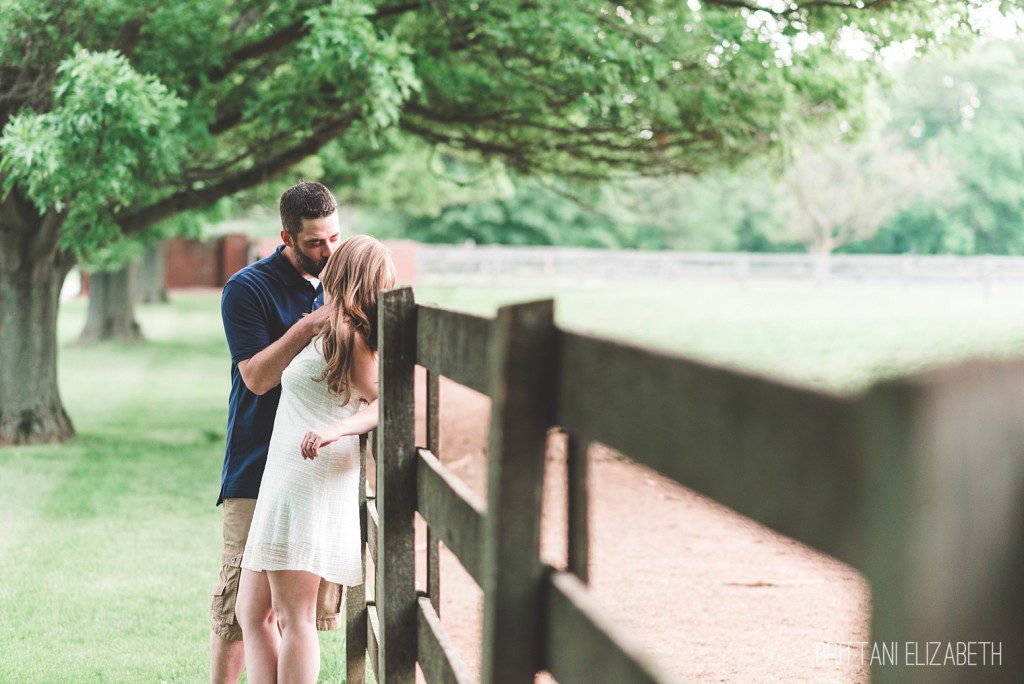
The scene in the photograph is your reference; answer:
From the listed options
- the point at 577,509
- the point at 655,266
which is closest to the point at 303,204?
the point at 577,509

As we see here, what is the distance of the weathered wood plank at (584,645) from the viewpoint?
135 cm

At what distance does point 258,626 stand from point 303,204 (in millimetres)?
1360

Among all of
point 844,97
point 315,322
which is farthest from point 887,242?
point 315,322

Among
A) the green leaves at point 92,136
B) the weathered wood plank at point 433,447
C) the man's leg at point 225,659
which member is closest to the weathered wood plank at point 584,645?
the weathered wood plank at point 433,447

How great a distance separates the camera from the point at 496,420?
5.66ft

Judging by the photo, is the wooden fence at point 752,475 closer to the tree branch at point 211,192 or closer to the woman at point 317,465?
the woman at point 317,465

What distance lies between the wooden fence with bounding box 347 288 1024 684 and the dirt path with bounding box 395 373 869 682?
1.92 metres

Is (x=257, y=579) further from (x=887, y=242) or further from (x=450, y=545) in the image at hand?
(x=887, y=242)

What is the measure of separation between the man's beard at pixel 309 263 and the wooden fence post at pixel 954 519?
294 centimetres

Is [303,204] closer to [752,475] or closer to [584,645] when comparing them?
[584,645]

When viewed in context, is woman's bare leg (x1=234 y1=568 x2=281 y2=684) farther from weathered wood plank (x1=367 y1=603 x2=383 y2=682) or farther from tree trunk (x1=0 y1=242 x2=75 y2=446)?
tree trunk (x1=0 y1=242 x2=75 y2=446)

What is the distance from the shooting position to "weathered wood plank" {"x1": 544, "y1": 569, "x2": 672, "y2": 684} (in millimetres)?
1347

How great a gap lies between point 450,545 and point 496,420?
80 centimetres

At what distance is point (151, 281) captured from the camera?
3706 cm
